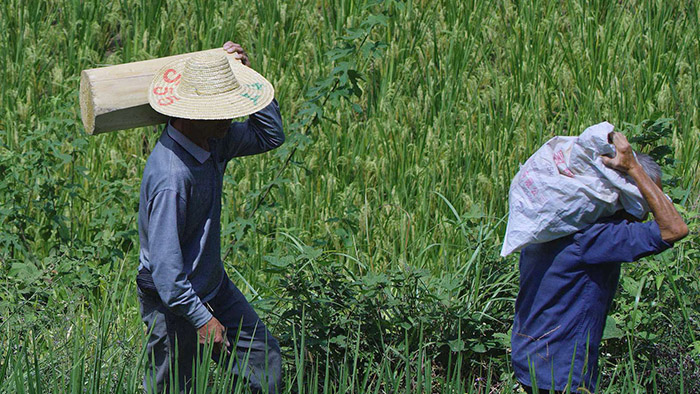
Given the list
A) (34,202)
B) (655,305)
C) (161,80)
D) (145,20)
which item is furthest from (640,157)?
(145,20)

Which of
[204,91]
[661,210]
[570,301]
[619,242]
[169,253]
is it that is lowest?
[570,301]

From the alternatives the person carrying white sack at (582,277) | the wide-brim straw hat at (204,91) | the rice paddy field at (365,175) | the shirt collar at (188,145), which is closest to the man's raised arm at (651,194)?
the person carrying white sack at (582,277)

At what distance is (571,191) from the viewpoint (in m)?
2.62

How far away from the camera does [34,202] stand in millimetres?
4195

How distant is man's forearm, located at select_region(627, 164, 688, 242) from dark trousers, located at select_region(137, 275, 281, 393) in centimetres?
127

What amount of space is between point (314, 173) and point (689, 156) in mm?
2018

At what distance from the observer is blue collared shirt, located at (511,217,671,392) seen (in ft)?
8.73

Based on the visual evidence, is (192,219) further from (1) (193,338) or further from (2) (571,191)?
(2) (571,191)

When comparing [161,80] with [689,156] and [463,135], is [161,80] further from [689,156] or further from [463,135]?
[689,156]

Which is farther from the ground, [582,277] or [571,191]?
[571,191]

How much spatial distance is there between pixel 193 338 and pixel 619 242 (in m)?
1.38

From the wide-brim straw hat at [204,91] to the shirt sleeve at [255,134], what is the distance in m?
0.22

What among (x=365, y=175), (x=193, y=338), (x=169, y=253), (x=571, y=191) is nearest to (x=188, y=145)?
A: (x=169, y=253)

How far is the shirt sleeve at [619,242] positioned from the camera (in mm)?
2588
